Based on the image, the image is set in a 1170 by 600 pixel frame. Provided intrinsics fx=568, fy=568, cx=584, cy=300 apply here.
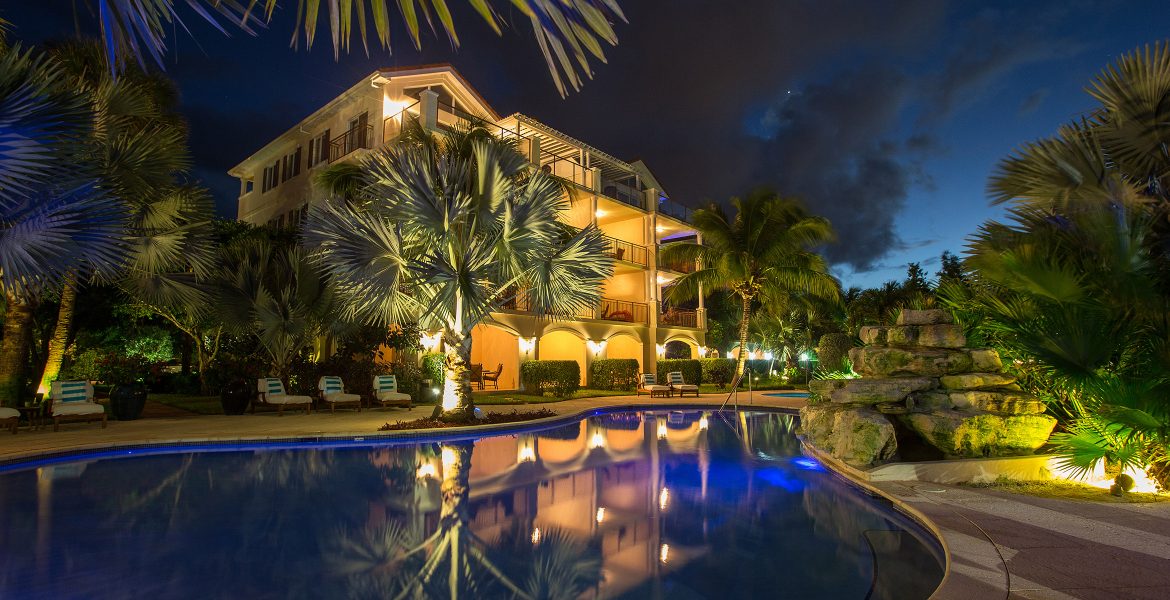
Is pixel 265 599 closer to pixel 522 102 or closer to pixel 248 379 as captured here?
pixel 248 379

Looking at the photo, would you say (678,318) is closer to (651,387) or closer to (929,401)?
(651,387)

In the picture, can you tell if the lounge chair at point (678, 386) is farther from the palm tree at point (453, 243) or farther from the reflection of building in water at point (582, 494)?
the palm tree at point (453, 243)

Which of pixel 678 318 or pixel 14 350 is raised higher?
pixel 678 318

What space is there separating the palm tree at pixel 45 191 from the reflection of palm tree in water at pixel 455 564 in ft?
18.5

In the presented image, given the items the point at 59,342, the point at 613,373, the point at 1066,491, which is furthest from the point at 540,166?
the point at 1066,491

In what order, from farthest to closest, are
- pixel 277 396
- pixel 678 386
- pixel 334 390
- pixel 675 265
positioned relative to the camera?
pixel 675 265 → pixel 678 386 → pixel 334 390 → pixel 277 396

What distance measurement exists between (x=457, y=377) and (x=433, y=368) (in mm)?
5243

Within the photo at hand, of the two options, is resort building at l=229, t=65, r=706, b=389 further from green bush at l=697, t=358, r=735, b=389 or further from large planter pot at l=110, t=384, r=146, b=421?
large planter pot at l=110, t=384, r=146, b=421

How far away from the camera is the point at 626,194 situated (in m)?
26.2

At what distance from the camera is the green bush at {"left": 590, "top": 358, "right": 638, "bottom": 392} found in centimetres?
2220

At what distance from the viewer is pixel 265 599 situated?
3654 mm

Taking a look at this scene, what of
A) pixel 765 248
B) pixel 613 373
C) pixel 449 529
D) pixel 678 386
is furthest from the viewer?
pixel 613 373

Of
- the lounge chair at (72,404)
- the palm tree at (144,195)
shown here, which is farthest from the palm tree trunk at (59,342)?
the lounge chair at (72,404)

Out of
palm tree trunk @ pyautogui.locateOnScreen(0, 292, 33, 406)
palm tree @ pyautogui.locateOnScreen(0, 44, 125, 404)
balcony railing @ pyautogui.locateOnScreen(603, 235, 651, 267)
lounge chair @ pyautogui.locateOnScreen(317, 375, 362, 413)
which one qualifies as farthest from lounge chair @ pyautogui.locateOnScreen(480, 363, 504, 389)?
palm tree @ pyautogui.locateOnScreen(0, 44, 125, 404)
